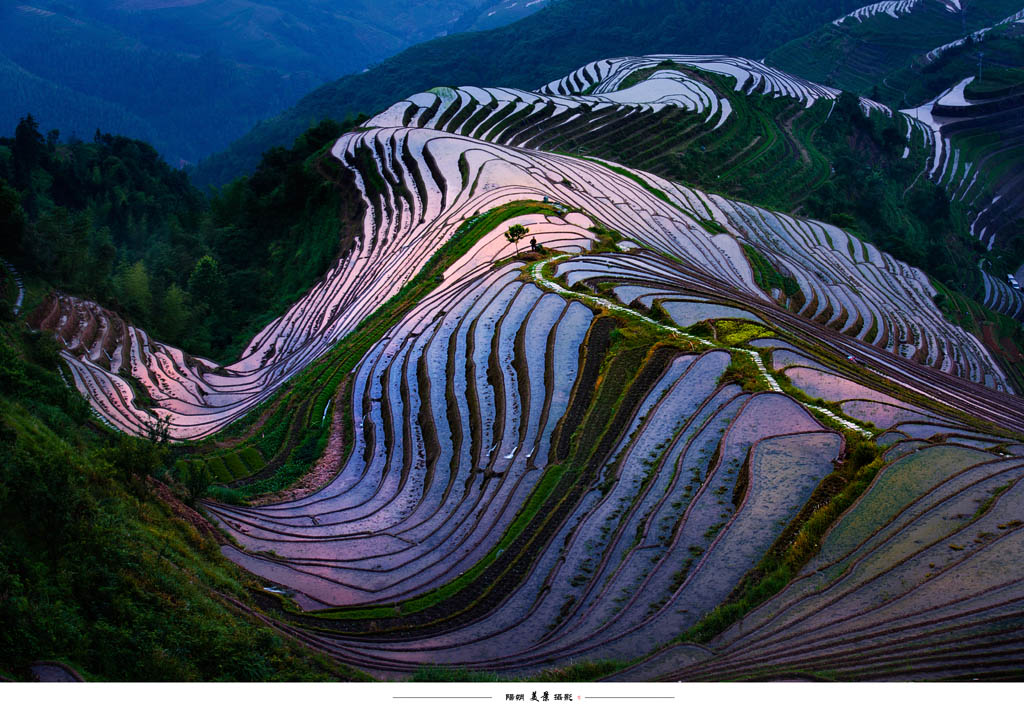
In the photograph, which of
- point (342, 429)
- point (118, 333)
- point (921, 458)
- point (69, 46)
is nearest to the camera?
point (921, 458)

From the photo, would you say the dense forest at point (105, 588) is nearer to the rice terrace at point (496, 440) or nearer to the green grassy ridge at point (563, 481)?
the rice terrace at point (496, 440)

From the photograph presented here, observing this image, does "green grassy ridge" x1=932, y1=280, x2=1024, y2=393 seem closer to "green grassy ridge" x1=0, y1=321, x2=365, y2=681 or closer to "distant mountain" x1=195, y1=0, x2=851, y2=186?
"green grassy ridge" x1=0, y1=321, x2=365, y2=681

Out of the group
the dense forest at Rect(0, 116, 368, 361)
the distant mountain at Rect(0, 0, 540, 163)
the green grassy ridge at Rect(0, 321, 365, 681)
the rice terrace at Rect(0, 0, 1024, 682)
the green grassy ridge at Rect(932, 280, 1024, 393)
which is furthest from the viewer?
the distant mountain at Rect(0, 0, 540, 163)

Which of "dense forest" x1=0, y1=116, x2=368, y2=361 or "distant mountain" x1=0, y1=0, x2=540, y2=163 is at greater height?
"distant mountain" x1=0, y1=0, x2=540, y2=163

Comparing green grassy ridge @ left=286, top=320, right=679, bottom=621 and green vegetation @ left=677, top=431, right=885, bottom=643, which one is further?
green grassy ridge @ left=286, top=320, right=679, bottom=621

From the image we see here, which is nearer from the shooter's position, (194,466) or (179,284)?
(194,466)

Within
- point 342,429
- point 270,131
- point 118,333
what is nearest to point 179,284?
point 118,333

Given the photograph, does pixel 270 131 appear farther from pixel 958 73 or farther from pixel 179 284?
pixel 958 73

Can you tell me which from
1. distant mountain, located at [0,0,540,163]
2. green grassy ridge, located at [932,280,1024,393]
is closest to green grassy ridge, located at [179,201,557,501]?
green grassy ridge, located at [932,280,1024,393]
